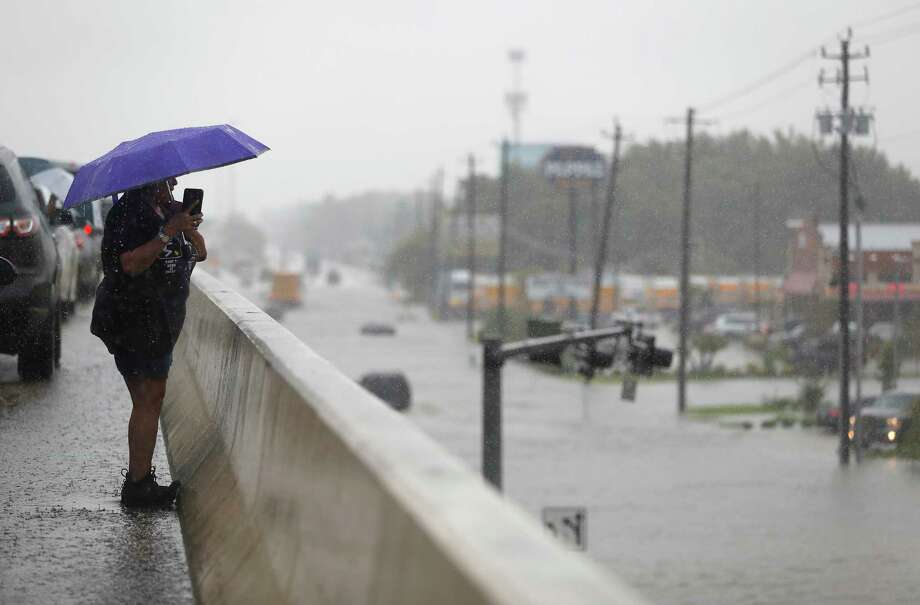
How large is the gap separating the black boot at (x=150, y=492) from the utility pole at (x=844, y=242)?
43341 mm

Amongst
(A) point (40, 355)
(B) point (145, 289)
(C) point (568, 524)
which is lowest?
(C) point (568, 524)

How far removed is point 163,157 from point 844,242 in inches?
1785

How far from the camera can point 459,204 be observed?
534 ft

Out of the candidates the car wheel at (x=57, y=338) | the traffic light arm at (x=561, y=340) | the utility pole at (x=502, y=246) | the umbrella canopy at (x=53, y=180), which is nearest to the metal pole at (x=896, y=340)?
the utility pole at (x=502, y=246)

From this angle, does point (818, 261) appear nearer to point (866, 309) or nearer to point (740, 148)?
point (866, 309)

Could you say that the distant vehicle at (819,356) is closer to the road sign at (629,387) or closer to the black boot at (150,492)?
the road sign at (629,387)

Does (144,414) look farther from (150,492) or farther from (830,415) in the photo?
(830,415)

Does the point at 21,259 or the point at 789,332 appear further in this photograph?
the point at 789,332

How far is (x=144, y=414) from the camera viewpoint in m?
7.39

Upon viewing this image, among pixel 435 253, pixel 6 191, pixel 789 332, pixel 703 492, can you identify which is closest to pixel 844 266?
pixel 703 492

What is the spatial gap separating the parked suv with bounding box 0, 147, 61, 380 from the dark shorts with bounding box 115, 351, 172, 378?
4.99 metres

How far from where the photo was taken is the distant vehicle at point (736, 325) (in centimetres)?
10844

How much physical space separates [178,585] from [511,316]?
315ft

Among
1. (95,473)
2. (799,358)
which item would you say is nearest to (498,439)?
(95,473)
